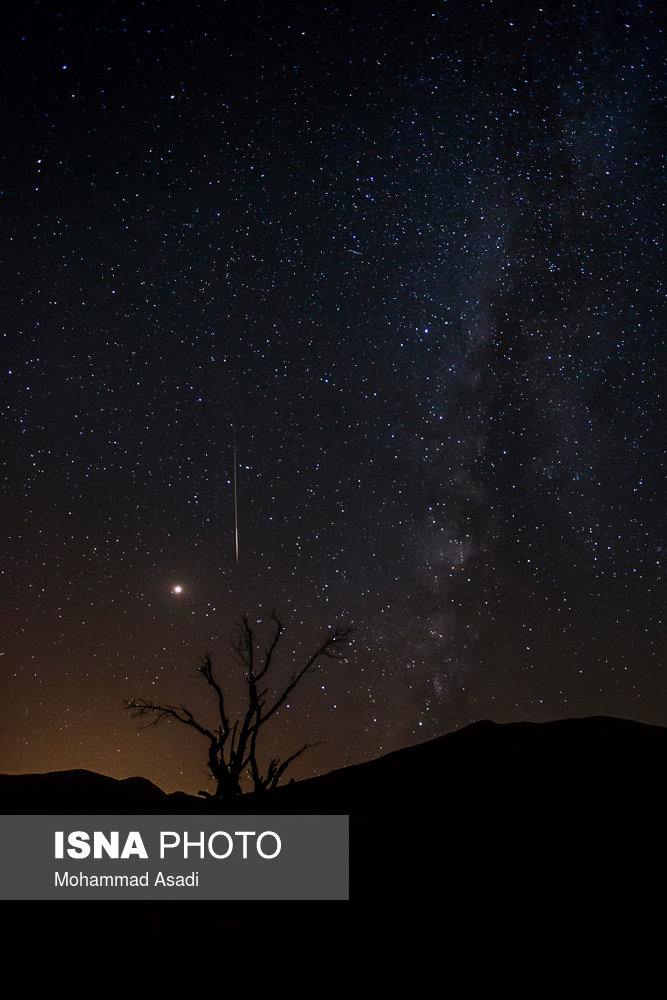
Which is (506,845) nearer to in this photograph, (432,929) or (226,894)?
(432,929)

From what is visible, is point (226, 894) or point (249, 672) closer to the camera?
point (226, 894)

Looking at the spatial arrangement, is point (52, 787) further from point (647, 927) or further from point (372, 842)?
point (647, 927)

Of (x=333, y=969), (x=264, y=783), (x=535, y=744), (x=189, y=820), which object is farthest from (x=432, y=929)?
(x=535, y=744)

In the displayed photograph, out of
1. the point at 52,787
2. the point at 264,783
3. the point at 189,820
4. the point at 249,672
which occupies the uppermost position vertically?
the point at 249,672

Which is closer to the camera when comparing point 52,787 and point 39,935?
point 39,935

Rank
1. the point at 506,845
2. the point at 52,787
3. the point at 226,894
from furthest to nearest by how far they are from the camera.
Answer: the point at 52,787 < the point at 506,845 < the point at 226,894

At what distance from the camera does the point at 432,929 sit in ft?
27.0

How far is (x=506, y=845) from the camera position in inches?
488

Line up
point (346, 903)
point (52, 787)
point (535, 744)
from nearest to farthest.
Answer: point (346, 903) < point (535, 744) < point (52, 787)

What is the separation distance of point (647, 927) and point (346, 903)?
4.98 m

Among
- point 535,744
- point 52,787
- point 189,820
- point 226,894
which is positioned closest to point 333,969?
point 226,894

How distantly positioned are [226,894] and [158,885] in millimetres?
2349

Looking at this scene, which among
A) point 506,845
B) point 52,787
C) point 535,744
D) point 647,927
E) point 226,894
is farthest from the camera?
point 52,787

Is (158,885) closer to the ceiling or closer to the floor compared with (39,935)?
closer to the ceiling
